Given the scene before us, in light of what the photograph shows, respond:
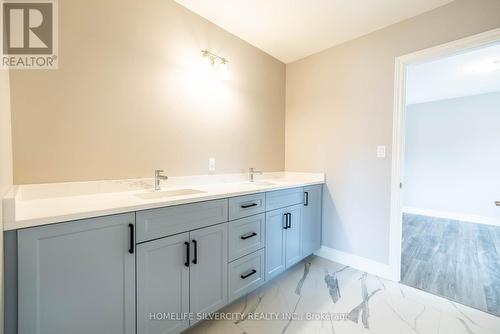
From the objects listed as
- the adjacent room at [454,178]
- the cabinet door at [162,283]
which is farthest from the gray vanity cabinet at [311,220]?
the cabinet door at [162,283]

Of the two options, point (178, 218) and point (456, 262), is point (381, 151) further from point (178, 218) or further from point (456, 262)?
point (178, 218)

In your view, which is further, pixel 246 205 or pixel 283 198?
pixel 283 198

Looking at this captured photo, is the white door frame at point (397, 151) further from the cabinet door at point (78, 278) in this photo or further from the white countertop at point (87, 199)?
the cabinet door at point (78, 278)

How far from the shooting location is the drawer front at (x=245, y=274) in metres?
1.54

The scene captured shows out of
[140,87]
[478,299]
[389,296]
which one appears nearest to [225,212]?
[140,87]

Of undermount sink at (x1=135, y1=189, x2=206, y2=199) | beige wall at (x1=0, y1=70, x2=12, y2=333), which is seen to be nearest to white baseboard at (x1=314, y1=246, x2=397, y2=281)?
undermount sink at (x1=135, y1=189, x2=206, y2=199)

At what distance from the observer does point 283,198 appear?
6.38 feet

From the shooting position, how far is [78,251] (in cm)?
93

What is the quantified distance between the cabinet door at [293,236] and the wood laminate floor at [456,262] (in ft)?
3.25

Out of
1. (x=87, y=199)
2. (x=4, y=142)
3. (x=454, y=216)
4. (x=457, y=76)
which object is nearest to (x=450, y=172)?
(x=454, y=216)

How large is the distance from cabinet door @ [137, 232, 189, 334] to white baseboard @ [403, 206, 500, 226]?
4978 mm

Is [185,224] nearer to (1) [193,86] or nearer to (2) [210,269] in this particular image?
(2) [210,269]

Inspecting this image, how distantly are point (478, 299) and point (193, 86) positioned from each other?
286 centimetres

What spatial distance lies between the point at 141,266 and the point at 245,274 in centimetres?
79
